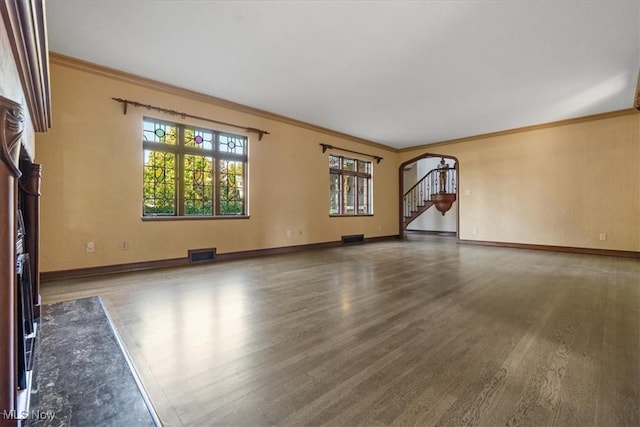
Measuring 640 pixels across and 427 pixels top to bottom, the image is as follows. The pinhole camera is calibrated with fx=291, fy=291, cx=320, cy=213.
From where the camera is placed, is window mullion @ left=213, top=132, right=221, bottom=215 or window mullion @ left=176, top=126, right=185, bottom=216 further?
window mullion @ left=213, top=132, right=221, bottom=215

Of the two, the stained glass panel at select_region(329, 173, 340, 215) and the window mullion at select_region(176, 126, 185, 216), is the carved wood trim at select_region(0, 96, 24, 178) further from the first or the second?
the stained glass panel at select_region(329, 173, 340, 215)

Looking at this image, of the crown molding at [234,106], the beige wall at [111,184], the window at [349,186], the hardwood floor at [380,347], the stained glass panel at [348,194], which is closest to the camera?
the hardwood floor at [380,347]

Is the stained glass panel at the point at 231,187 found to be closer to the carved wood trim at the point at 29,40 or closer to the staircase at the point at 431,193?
the carved wood trim at the point at 29,40

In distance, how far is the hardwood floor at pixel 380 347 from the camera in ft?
4.27

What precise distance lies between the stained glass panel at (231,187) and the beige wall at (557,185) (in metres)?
5.77

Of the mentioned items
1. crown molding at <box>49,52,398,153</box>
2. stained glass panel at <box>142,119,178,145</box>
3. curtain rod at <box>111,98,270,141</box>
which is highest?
crown molding at <box>49,52,398,153</box>

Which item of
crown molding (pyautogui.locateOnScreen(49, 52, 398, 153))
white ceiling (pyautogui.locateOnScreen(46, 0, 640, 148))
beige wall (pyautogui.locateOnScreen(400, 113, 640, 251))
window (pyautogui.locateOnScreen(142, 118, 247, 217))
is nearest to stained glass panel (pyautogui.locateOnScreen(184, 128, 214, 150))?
window (pyautogui.locateOnScreen(142, 118, 247, 217))

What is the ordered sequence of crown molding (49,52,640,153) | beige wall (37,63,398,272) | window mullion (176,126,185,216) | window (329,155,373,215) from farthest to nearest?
window (329,155,373,215) → window mullion (176,126,185,216) → crown molding (49,52,640,153) → beige wall (37,63,398,272)

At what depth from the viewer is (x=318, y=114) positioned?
587 centimetres

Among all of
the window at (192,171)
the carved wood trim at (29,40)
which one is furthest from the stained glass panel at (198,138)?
the carved wood trim at (29,40)

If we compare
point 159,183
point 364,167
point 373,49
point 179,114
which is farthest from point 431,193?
point 159,183

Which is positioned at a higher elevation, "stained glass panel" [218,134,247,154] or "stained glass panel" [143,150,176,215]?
"stained glass panel" [218,134,247,154]

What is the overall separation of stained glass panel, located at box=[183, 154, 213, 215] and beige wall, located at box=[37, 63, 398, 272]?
0.81 ft

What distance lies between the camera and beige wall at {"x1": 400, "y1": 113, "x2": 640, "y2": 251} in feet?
18.2
